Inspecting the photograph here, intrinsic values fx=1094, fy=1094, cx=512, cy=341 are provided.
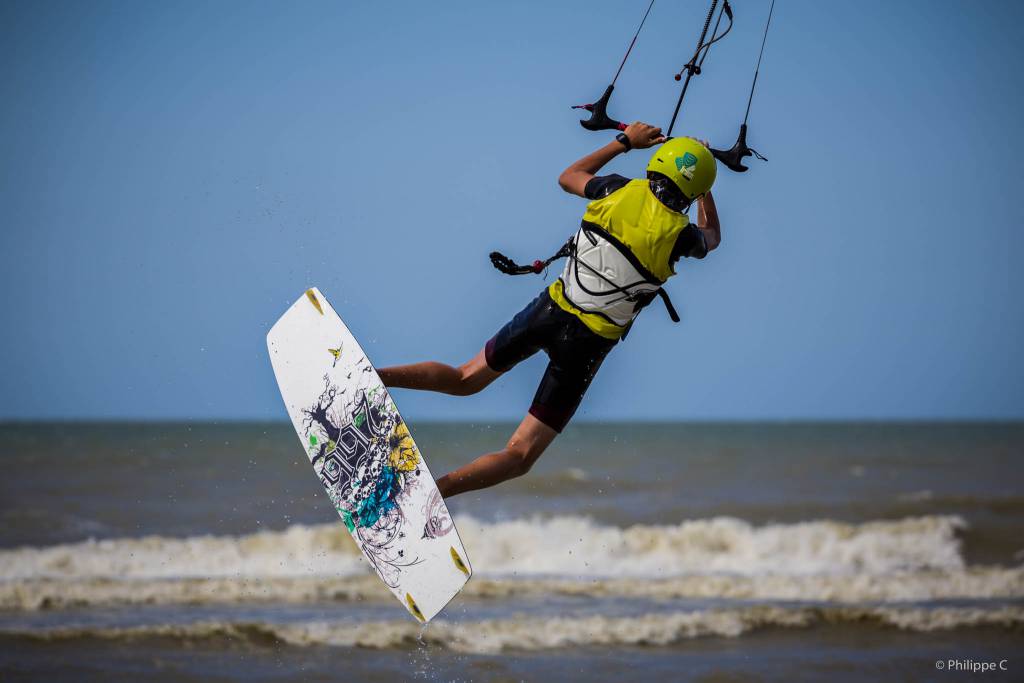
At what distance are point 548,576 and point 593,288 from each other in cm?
787

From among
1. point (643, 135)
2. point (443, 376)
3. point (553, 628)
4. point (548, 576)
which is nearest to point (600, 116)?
point (643, 135)

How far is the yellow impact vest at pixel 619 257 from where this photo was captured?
225 inches

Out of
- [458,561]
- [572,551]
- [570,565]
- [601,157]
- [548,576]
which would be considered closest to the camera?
[458,561]

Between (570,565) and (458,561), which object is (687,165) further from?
(570,565)

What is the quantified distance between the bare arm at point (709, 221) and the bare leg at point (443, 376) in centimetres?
139

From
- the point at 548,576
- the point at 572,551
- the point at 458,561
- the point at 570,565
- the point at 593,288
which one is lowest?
the point at 572,551

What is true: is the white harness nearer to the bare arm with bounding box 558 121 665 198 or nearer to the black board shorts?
the black board shorts

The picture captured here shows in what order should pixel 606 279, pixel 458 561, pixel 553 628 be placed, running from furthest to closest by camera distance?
pixel 553 628 < pixel 606 279 < pixel 458 561

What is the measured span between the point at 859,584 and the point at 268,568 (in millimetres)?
7136

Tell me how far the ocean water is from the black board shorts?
3.30 meters

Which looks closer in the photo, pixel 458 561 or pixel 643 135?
pixel 458 561

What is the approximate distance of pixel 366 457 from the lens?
5.97 metres

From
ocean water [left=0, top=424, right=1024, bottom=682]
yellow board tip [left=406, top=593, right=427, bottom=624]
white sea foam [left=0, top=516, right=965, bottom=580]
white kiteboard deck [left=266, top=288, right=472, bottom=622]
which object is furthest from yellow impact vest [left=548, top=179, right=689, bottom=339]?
white sea foam [left=0, top=516, right=965, bottom=580]

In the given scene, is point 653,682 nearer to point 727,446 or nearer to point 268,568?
point 268,568
